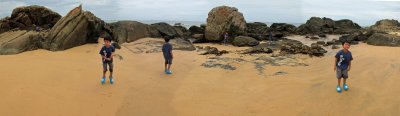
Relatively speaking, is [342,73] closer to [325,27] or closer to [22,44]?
[22,44]

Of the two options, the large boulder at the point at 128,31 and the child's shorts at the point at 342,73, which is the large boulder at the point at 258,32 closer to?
the large boulder at the point at 128,31

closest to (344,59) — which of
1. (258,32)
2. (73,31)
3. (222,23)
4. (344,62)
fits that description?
(344,62)

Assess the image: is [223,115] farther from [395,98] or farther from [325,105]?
[395,98]

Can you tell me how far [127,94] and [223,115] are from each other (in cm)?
278

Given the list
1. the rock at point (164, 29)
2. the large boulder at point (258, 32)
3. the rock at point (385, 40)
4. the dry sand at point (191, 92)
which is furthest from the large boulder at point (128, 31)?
the rock at point (385, 40)

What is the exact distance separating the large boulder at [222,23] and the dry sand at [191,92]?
1563cm

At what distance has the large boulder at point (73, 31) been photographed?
16875 millimetres

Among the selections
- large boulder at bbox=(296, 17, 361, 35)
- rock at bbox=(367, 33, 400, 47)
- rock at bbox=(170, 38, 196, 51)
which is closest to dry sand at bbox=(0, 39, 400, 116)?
rock at bbox=(170, 38, 196, 51)

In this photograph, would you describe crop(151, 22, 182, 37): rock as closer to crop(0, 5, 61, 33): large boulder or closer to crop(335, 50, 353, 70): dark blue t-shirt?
crop(0, 5, 61, 33): large boulder

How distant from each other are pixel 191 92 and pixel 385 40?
1701 centimetres

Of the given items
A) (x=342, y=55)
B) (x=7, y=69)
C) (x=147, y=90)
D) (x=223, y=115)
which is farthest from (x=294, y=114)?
(x=7, y=69)

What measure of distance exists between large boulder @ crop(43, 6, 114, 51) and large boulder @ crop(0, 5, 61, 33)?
5.76 m

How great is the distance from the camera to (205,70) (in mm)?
14156

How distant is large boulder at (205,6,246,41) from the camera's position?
2917 centimetres
